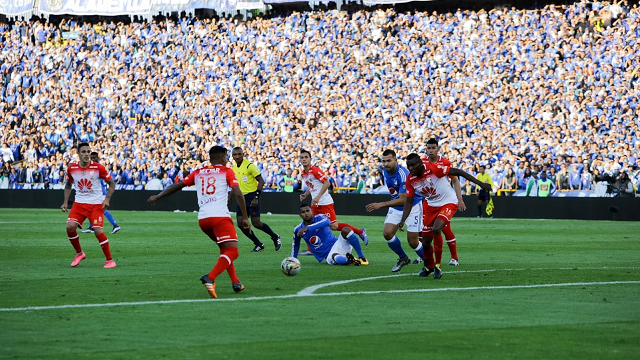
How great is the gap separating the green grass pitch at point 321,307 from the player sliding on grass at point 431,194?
Answer: 2.37ft

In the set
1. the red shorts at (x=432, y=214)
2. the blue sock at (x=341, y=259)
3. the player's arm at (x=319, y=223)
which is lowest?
the blue sock at (x=341, y=259)

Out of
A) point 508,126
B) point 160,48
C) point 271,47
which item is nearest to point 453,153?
point 508,126

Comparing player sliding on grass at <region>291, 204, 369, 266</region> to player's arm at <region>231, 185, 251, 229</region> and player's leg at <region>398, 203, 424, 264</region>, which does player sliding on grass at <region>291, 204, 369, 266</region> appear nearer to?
player's leg at <region>398, 203, 424, 264</region>

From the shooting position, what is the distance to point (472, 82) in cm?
4084

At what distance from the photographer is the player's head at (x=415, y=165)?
590 inches

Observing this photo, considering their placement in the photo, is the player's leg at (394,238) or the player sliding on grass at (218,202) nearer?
the player sliding on grass at (218,202)

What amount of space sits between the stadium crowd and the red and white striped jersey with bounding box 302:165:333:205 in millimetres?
16259

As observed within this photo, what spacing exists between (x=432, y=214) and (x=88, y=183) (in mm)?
6148

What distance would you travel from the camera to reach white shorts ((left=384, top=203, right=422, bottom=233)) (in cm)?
1669

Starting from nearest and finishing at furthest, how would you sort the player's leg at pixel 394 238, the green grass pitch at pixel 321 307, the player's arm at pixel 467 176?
1. the green grass pitch at pixel 321 307
2. the player's arm at pixel 467 176
3. the player's leg at pixel 394 238

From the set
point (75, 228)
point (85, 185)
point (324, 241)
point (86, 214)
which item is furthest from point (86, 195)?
point (324, 241)

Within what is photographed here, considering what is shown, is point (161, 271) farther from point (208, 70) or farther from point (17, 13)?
point (17, 13)

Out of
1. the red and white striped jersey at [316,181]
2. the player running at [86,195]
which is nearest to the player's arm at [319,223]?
the red and white striped jersey at [316,181]

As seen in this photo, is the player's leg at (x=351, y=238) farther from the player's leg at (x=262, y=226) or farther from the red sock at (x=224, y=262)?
the red sock at (x=224, y=262)
